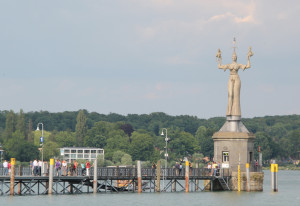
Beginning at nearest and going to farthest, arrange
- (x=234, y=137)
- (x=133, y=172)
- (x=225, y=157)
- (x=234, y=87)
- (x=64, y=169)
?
(x=64, y=169) < (x=133, y=172) < (x=234, y=137) < (x=225, y=157) < (x=234, y=87)

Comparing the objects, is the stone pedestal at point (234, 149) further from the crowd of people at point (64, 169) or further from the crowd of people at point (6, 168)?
the crowd of people at point (6, 168)

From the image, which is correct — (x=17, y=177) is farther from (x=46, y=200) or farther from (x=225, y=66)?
(x=225, y=66)

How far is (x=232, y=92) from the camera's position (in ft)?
260

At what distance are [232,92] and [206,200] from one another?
12.4 metres

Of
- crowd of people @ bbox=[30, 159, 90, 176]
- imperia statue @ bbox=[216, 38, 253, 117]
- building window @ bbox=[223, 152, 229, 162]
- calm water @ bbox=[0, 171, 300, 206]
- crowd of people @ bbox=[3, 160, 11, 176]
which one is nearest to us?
calm water @ bbox=[0, 171, 300, 206]

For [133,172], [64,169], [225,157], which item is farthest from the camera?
[225,157]

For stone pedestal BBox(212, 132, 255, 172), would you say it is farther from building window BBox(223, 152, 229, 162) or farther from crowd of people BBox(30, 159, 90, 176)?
crowd of people BBox(30, 159, 90, 176)

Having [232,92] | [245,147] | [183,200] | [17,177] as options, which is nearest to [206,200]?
[183,200]

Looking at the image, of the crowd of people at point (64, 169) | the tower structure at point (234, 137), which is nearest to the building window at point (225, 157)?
the tower structure at point (234, 137)

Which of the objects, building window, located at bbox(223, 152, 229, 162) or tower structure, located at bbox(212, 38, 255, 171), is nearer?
tower structure, located at bbox(212, 38, 255, 171)

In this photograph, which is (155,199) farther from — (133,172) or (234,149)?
(234,149)

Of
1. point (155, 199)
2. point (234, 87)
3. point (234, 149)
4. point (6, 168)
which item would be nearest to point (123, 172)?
point (155, 199)

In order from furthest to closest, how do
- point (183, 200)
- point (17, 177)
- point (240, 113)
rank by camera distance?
1. point (240, 113)
2. point (183, 200)
3. point (17, 177)

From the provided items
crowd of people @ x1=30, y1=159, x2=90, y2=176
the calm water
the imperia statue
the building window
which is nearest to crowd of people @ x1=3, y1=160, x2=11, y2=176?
crowd of people @ x1=30, y1=159, x2=90, y2=176
